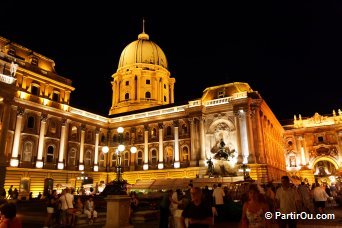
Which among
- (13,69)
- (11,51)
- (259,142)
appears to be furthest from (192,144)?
(11,51)

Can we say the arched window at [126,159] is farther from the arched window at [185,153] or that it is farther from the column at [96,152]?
the arched window at [185,153]

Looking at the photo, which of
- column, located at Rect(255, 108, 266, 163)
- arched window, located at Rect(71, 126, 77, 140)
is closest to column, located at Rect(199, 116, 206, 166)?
column, located at Rect(255, 108, 266, 163)

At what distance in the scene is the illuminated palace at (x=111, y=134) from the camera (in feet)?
122

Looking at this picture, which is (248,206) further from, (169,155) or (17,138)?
(169,155)

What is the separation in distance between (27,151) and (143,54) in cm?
3573

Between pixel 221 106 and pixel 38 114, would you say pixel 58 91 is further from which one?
pixel 221 106

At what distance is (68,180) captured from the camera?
43.3 metres

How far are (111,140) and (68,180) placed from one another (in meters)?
11.8

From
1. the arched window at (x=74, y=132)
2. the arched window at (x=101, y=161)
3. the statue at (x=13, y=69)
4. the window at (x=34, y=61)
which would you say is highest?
the window at (x=34, y=61)

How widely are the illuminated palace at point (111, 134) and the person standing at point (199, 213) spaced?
1104 inches

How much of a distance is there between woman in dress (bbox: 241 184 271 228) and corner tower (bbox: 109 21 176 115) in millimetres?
55821

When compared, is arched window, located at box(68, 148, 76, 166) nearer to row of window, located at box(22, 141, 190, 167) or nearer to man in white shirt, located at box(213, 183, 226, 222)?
row of window, located at box(22, 141, 190, 167)

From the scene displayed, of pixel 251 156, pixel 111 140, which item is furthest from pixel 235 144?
pixel 111 140

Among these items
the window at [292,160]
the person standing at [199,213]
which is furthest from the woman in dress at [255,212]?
the window at [292,160]
